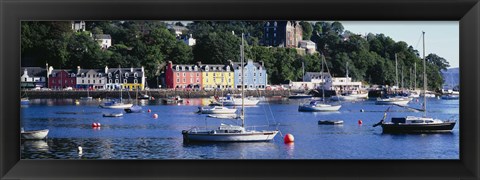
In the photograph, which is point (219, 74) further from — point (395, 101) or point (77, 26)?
point (395, 101)

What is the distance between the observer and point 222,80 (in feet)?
36.7

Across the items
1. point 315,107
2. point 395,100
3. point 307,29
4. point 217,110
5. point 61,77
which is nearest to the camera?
point 307,29

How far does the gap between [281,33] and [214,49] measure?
55.4 inches

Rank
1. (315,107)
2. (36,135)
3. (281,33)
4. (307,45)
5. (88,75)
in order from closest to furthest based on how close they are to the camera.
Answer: (281,33) < (307,45) < (36,135) < (88,75) < (315,107)

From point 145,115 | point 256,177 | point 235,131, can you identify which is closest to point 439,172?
point 256,177

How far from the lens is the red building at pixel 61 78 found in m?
10.9

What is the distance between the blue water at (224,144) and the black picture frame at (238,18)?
3076mm

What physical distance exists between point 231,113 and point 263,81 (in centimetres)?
449

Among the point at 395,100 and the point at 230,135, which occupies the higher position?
the point at 395,100

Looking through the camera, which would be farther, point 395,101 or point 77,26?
point 395,101

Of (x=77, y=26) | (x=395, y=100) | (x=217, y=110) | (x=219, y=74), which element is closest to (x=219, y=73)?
(x=219, y=74)

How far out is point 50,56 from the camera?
9.13 meters

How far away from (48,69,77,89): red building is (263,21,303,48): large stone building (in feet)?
12.7
